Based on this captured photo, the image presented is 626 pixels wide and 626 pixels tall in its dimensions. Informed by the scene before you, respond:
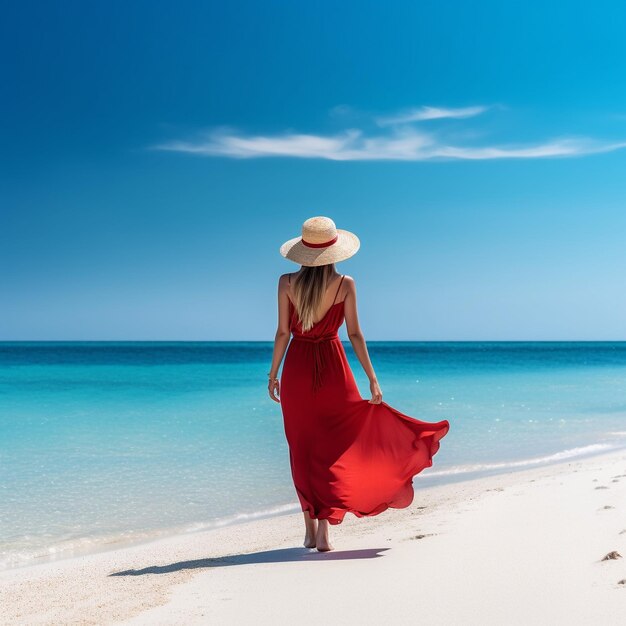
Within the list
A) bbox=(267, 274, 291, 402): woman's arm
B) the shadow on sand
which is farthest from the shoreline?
bbox=(267, 274, 291, 402): woman's arm

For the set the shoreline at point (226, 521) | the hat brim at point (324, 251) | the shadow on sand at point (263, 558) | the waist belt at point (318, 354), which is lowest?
the shoreline at point (226, 521)

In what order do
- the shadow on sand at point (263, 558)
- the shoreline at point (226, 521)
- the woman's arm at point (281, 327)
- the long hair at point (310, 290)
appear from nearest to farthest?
1. the shadow on sand at point (263, 558)
2. the long hair at point (310, 290)
3. the woman's arm at point (281, 327)
4. the shoreline at point (226, 521)

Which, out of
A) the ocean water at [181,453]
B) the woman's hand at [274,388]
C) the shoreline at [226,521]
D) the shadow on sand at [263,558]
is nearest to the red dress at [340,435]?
the woman's hand at [274,388]

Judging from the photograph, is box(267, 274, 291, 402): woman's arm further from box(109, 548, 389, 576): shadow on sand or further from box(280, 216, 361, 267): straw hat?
box(109, 548, 389, 576): shadow on sand

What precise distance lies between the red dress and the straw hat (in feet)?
0.89

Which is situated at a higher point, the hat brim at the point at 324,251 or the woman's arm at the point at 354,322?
the hat brim at the point at 324,251

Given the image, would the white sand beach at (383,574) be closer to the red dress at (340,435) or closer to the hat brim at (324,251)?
the red dress at (340,435)

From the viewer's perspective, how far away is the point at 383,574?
3.34m

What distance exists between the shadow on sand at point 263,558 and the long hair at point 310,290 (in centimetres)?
129

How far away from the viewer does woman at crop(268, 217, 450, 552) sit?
412cm

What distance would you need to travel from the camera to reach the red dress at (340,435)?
4148mm

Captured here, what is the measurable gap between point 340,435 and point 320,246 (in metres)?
1.12

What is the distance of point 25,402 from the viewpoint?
16906 millimetres

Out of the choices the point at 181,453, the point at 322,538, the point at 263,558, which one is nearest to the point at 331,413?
the point at 322,538
